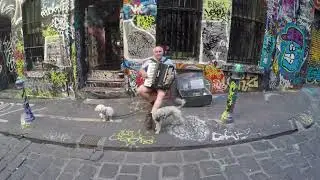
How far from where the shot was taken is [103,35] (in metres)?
8.79

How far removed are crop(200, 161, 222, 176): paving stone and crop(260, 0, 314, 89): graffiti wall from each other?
5076mm

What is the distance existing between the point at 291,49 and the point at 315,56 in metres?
2.64

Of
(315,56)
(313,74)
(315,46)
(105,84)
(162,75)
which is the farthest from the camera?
(313,74)

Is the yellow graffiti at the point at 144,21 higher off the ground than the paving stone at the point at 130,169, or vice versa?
the yellow graffiti at the point at 144,21

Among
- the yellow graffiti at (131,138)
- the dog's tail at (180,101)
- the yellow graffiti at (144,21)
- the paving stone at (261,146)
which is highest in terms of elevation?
the yellow graffiti at (144,21)

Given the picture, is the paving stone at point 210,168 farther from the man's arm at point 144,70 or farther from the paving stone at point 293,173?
the man's arm at point 144,70

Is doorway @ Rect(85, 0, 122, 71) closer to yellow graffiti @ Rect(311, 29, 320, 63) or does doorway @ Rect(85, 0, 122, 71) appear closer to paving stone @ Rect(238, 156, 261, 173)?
paving stone @ Rect(238, 156, 261, 173)

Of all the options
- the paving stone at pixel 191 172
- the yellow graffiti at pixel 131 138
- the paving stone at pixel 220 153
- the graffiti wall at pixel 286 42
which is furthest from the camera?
the graffiti wall at pixel 286 42

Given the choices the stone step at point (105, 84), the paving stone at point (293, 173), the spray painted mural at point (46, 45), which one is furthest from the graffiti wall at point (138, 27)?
the paving stone at point (293, 173)

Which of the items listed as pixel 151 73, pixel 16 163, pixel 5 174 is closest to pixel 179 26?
pixel 151 73

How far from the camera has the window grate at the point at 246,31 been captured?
813cm

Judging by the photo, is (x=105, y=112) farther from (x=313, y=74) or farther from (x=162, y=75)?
(x=313, y=74)

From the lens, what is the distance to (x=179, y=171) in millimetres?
4457

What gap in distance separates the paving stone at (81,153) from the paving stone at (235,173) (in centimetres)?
238
